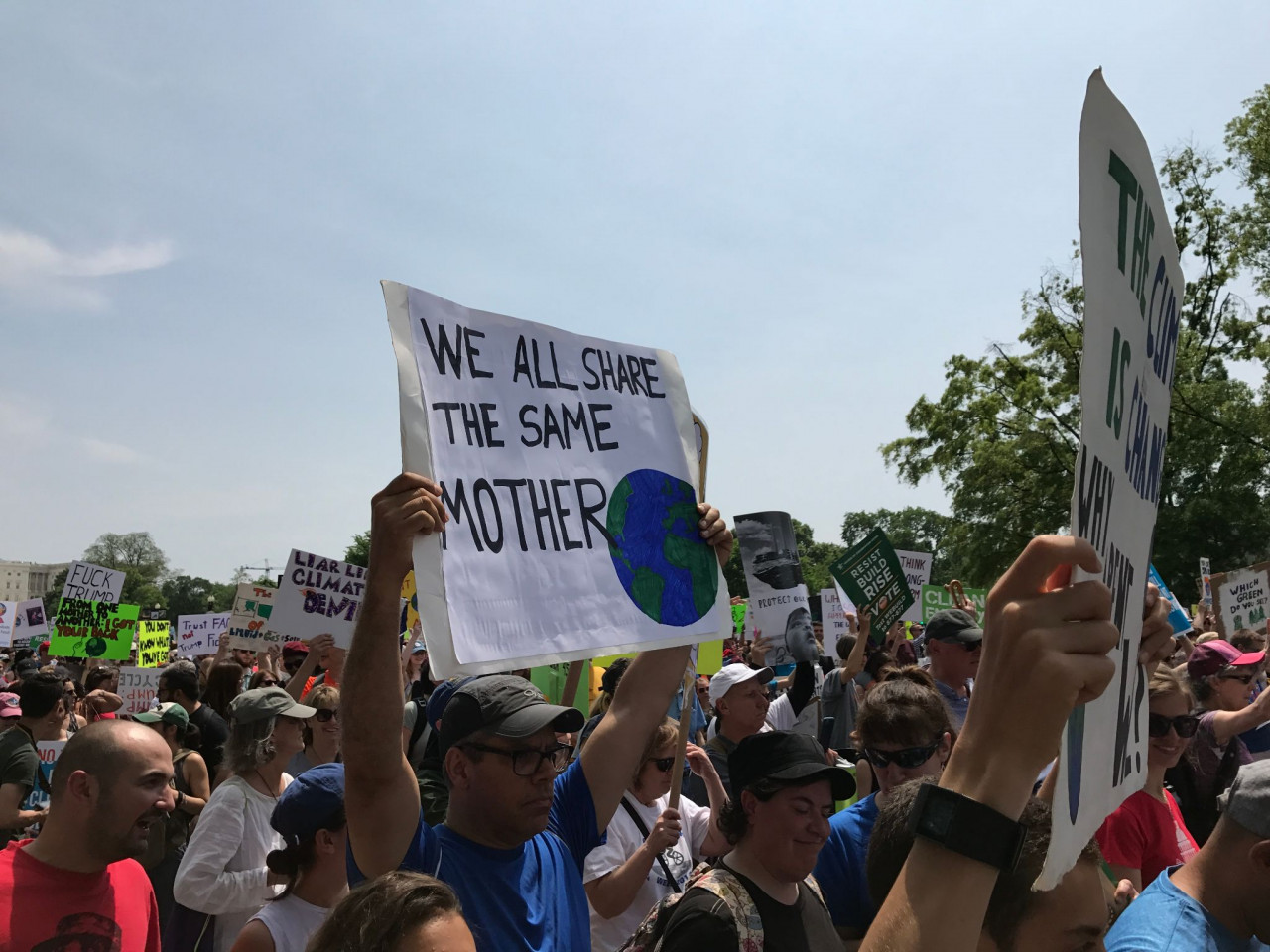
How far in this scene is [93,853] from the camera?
3447mm

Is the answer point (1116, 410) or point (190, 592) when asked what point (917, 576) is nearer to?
point (1116, 410)

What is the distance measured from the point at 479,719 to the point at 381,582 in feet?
2.42

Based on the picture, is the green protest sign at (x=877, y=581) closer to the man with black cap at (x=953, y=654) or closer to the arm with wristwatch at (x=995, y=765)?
the man with black cap at (x=953, y=654)

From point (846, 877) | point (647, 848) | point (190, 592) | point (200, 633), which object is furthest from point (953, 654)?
point (190, 592)

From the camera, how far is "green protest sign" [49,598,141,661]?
57.4 feet

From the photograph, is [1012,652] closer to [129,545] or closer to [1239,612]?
[1239,612]

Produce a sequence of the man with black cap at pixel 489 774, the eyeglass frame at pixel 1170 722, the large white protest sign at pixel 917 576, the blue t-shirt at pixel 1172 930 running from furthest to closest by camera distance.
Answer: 1. the large white protest sign at pixel 917 576
2. the eyeglass frame at pixel 1170 722
3. the man with black cap at pixel 489 774
4. the blue t-shirt at pixel 1172 930

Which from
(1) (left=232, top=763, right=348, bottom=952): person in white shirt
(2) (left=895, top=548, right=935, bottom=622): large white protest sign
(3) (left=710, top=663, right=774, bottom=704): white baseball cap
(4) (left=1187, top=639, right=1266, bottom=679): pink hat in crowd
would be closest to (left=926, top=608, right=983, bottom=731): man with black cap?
(3) (left=710, top=663, right=774, bottom=704): white baseball cap

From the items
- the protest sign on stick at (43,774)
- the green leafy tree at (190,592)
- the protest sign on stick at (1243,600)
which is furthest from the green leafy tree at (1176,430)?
the green leafy tree at (190,592)

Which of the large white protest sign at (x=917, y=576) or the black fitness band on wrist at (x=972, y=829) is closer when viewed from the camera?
the black fitness band on wrist at (x=972, y=829)

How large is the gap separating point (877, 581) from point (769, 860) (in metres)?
7.31

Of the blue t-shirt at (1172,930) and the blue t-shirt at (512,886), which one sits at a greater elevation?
the blue t-shirt at (512,886)

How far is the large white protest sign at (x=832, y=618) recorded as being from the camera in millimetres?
14594

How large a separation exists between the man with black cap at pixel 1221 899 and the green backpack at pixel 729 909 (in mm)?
891
